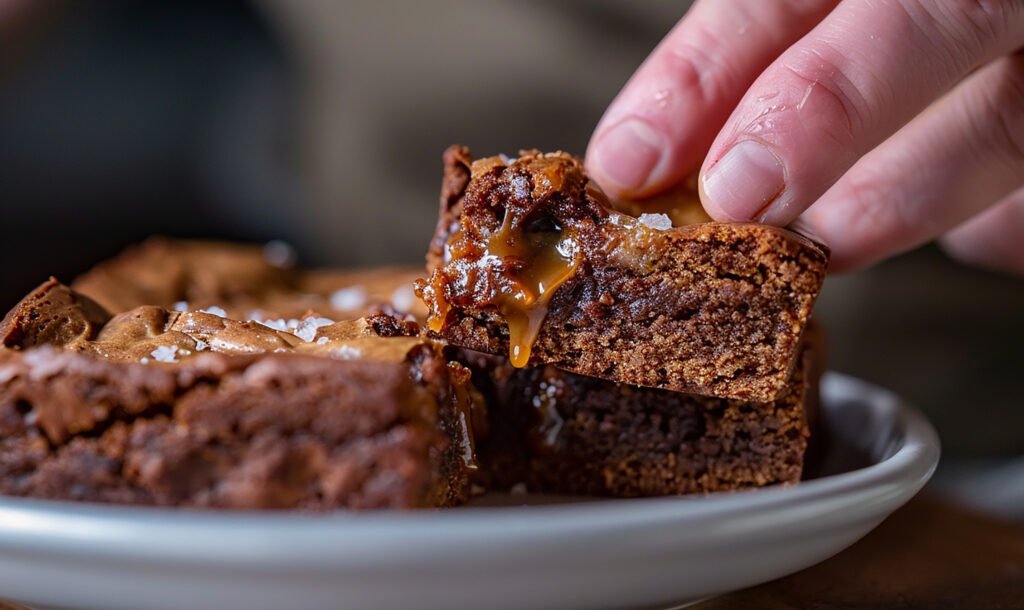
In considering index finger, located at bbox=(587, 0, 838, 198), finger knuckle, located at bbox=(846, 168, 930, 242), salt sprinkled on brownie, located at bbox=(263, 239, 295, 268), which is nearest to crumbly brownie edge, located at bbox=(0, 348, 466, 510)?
index finger, located at bbox=(587, 0, 838, 198)

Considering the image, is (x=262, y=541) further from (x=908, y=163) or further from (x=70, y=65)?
(x=70, y=65)

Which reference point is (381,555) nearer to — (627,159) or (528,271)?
(528,271)

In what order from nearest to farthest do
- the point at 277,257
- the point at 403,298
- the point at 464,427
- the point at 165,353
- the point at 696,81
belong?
the point at 165,353
the point at 464,427
the point at 696,81
the point at 403,298
the point at 277,257

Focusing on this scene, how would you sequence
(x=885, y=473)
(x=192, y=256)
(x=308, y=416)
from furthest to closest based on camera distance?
(x=192, y=256) → (x=885, y=473) → (x=308, y=416)

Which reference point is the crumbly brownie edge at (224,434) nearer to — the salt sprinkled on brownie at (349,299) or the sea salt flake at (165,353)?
the sea salt flake at (165,353)

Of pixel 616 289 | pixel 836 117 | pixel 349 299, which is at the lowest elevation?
pixel 349 299

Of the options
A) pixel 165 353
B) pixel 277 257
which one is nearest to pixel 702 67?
pixel 165 353

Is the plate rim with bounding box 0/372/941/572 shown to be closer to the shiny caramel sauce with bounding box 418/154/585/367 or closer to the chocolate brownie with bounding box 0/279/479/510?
the chocolate brownie with bounding box 0/279/479/510

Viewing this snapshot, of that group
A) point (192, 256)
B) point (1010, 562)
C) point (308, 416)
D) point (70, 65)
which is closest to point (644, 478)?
point (1010, 562)
